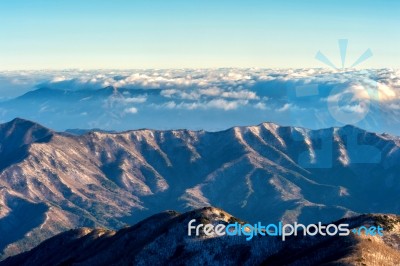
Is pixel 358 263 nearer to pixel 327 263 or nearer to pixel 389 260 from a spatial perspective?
pixel 327 263

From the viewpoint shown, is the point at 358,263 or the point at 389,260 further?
the point at 389,260

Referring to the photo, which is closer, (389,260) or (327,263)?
(327,263)

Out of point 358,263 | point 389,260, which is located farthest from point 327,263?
point 389,260
